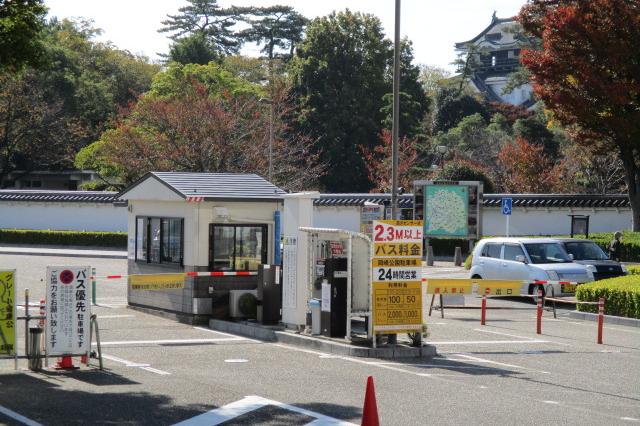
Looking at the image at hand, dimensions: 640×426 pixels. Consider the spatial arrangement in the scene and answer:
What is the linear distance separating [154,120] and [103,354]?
1323 inches

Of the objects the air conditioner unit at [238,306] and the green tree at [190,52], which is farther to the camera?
the green tree at [190,52]

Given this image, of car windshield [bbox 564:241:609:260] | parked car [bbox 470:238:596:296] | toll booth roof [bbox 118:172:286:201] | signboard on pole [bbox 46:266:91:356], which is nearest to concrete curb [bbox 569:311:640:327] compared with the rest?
parked car [bbox 470:238:596:296]

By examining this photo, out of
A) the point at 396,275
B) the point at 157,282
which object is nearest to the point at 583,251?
the point at 157,282

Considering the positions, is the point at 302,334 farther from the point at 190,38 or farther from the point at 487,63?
the point at 487,63

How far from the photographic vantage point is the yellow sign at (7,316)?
14.1 meters

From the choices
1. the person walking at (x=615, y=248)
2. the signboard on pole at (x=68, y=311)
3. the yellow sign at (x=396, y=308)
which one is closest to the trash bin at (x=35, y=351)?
the signboard on pole at (x=68, y=311)

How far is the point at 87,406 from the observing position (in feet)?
38.4

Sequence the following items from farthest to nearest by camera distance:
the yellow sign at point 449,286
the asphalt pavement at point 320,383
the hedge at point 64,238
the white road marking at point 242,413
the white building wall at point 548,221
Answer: the hedge at point 64,238 < the white building wall at point 548,221 < the yellow sign at point 449,286 < the asphalt pavement at point 320,383 < the white road marking at point 242,413

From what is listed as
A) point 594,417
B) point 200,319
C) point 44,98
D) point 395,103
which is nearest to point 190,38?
point 44,98

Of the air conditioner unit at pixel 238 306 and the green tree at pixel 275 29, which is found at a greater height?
the green tree at pixel 275 29

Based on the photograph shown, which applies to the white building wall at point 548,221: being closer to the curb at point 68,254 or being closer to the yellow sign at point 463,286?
the curb at point 68,254

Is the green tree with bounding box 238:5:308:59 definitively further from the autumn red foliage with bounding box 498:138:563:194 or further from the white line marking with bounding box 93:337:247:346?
the white line marking with bounding box 93:337:247:346

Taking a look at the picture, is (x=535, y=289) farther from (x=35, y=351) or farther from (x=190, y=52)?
(x=190, y=52)

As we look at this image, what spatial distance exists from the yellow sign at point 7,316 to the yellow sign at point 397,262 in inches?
229
